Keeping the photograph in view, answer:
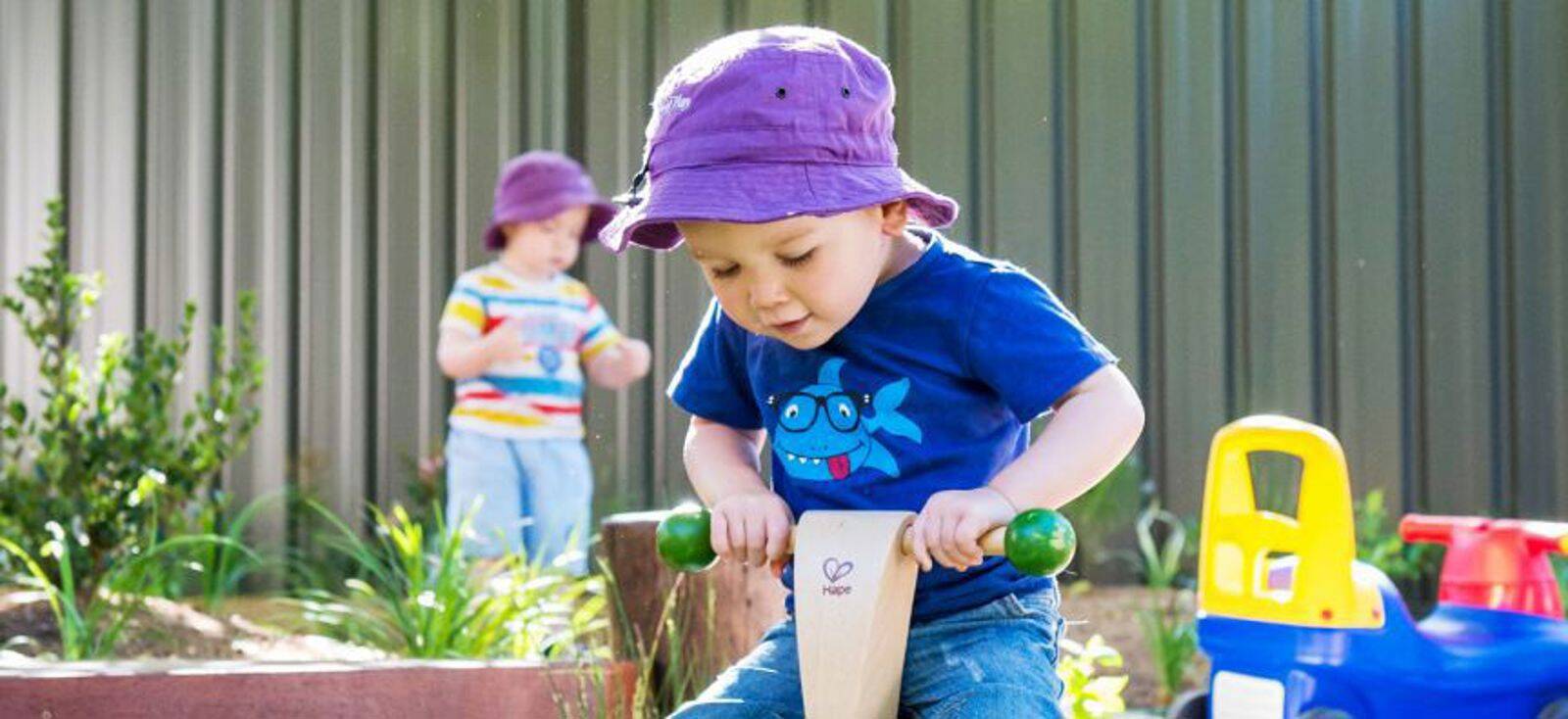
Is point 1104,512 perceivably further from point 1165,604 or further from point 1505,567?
point 1505,567

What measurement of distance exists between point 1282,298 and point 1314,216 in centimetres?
28

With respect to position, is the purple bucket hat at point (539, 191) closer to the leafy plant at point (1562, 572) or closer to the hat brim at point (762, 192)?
the leafy plant at point (1562, 572)

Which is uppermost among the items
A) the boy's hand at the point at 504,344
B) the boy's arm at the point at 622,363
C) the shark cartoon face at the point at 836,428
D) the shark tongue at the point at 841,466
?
the boy's hand at the point at 504,344

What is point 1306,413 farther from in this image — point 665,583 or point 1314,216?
point 665,583

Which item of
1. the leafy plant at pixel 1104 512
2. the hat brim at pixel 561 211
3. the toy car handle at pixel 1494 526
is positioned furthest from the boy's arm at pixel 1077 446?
the leafy plant at pixel 1104 512

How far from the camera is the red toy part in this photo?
379cm

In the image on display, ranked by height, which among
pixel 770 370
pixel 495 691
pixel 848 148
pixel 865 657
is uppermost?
pixel 848 148

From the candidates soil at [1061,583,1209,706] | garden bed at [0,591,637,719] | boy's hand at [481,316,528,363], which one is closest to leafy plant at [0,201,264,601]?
boy's hand at [481,316,528,363]

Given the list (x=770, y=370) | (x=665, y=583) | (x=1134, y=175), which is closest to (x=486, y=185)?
(x=1134, y=175)

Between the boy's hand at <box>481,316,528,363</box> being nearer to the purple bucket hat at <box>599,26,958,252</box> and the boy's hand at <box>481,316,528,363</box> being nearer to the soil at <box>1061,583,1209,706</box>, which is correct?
the soil at <box>1061,583,1209,706</box>

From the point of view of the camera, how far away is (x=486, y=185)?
7.21 meters

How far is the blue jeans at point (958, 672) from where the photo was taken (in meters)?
2.26

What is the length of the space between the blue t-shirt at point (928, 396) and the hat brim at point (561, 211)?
367 centimetres

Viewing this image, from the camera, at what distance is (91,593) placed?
4965 mm
